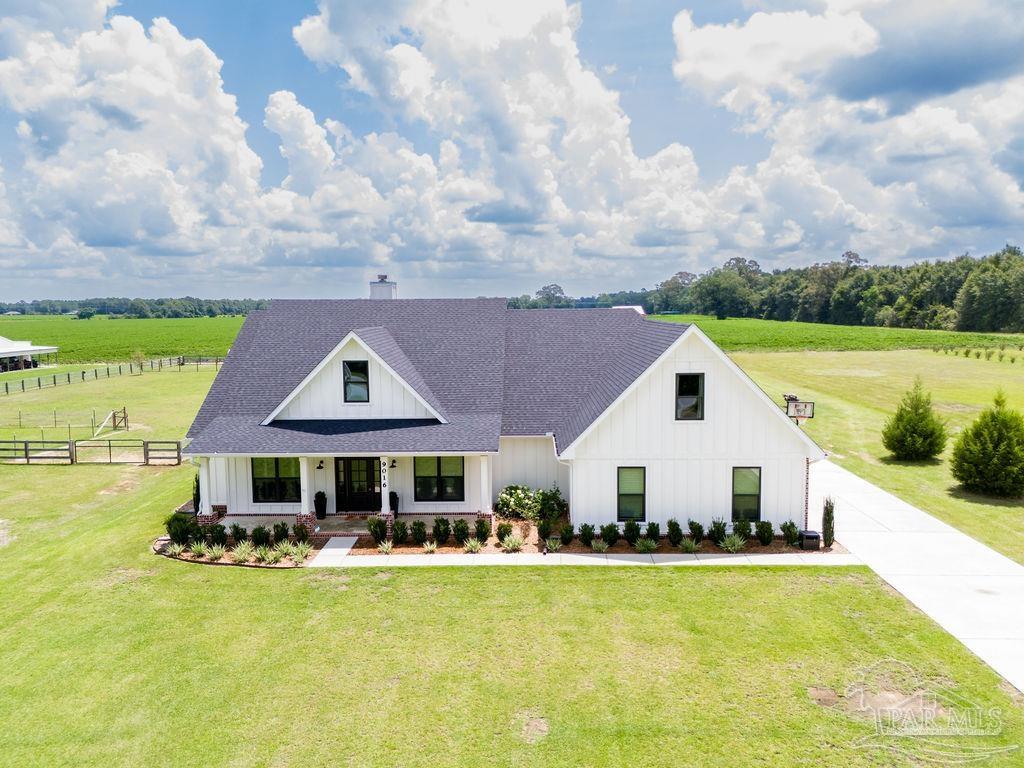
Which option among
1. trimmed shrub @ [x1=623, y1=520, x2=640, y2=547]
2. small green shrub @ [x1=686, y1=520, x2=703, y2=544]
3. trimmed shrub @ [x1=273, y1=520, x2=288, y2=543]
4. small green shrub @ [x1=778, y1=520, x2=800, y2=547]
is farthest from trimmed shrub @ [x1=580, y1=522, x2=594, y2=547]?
trimmed shrub @ [x1=273, y1=520, x2=288, y2=543]

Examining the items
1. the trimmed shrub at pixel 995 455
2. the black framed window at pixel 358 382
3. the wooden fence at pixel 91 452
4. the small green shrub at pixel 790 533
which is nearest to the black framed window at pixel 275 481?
the black framed window at pixel 358 382

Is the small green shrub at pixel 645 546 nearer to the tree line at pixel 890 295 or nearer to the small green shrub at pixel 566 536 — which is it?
the small green shrub at pixel 566 536

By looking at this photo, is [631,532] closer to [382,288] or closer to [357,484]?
[357,484]

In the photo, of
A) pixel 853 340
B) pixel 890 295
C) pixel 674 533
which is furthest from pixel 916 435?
pixel 890 295

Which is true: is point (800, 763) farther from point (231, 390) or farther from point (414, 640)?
point (231, 390)

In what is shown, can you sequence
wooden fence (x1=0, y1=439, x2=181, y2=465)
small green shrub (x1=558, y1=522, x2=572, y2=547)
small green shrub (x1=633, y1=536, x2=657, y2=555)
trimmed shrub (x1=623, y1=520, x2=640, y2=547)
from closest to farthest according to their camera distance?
small green shrub (x1=633, y1=536, x2=657, y2=555) → trimmed shrub (x1=623, y1=520, x2=640, y2=547) → small green shrub (x1=558, y1=522, x2=572, y2=547) → wooden fence (x1=0, y1=439, x2=181, y2=465)

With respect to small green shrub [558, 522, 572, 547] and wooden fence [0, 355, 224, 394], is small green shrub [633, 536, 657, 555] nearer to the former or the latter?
small green shrub [558, 522, 572, 547]

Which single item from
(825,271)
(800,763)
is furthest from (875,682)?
(825,271)
